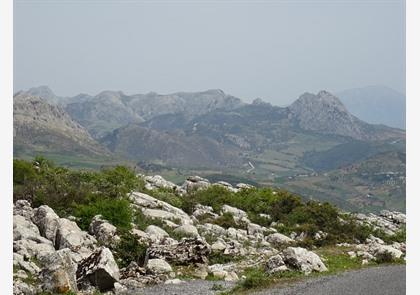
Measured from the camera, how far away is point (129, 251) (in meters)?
27.3

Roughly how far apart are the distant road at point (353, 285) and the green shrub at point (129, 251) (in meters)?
9.37

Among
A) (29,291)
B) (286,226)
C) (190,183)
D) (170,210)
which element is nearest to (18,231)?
(29,291)

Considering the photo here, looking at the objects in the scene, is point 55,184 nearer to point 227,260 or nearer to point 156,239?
point 156,239

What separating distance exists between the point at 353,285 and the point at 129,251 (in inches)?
504

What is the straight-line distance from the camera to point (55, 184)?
3938cm

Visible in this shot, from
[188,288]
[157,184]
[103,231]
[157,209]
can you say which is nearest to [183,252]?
[188,288]

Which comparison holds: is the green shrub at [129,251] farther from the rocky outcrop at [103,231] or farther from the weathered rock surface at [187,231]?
the weathered rock surface at [187,231]

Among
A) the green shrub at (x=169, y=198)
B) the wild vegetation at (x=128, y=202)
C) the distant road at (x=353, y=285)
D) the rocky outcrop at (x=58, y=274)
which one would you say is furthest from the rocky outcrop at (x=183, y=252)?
the green shrub at (x=169, y=198)

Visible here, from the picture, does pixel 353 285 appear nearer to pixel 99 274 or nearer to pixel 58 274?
pixel 99 274

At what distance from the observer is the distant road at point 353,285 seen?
61.1 feet

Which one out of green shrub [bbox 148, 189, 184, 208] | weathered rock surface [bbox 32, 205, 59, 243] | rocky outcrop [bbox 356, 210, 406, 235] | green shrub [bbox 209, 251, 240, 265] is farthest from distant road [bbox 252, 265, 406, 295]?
green shrub [bbox 148, 189, 184, 208]

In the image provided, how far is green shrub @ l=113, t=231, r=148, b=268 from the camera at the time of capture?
2692 cm

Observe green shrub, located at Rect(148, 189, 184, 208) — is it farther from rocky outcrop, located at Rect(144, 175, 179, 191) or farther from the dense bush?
rocky outcrop, located at Rect(144, 175, 179, 191)

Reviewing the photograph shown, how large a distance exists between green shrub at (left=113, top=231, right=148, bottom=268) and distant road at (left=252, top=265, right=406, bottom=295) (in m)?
9.37
